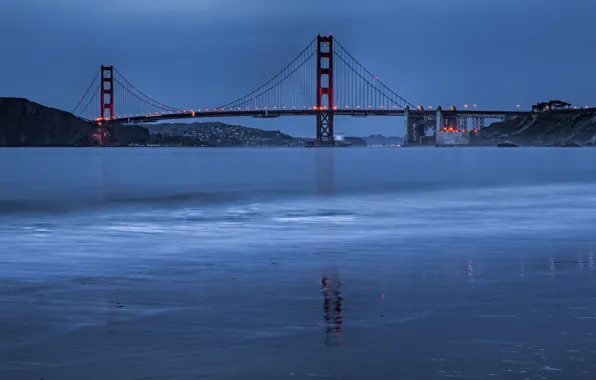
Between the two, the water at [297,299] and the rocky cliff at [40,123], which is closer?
the water at [297,299]

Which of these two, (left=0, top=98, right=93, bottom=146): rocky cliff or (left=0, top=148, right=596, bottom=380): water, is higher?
(left=0, top=98, right=93, bottom=146): rocky cliff

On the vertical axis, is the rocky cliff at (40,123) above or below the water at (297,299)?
above

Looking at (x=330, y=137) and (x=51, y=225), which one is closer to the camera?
(x=51, y=225)

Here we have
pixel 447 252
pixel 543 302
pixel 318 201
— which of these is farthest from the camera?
pixel 318 201

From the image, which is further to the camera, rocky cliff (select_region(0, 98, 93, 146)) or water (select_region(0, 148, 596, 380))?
rocky cliff (select_region(0, 98, 93, 146))

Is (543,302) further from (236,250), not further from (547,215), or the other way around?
(547,215)

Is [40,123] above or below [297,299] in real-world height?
above

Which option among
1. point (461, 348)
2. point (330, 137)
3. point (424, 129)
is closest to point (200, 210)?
point (461, 348)

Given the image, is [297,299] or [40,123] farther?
[40,123]
